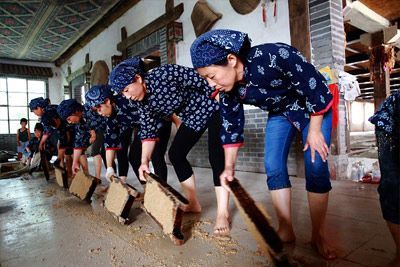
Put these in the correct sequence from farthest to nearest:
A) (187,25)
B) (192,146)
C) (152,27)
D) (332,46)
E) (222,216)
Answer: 1. (152,27)
2. (187,25)
3. (332,46)
4. (192,146)
5. (222,216)

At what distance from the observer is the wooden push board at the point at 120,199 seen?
2.30 m

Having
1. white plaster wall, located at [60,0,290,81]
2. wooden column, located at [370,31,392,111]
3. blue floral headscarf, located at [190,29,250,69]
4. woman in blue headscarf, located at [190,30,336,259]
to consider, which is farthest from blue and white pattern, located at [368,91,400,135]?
wooden column, located at [370,31,392,111]

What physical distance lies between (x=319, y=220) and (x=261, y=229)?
621mm

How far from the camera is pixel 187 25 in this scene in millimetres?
6047

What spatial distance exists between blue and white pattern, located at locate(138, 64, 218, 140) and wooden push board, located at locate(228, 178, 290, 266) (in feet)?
2.91

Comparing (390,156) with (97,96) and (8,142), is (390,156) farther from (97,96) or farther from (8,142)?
(8,142)

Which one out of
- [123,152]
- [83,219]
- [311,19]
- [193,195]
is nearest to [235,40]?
[193,195]

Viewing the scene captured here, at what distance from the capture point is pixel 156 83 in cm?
213

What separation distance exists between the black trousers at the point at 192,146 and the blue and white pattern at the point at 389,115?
105 cm

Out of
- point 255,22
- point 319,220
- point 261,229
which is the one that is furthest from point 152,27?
point 261,229

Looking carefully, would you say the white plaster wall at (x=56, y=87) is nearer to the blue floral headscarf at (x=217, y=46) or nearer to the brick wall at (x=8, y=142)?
the brick wall at (x=8, y=142)

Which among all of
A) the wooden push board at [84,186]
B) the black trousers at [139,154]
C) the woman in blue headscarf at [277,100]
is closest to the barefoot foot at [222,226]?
the woman in blue headscarf at [277,100]

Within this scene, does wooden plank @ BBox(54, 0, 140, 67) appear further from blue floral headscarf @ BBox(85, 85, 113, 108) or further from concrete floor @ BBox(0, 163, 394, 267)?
concrete floor @ BBox(0, 163, 394, 267)

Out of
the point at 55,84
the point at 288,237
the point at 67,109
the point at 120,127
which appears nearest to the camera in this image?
the point at 288,237
